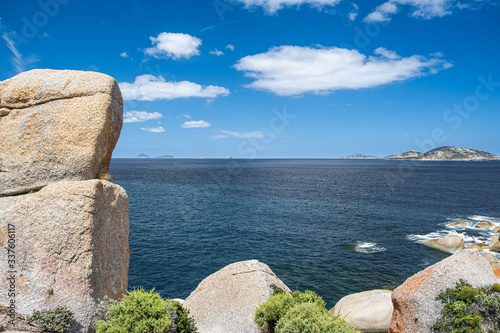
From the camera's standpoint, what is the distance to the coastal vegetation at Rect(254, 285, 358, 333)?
10918 millimetres

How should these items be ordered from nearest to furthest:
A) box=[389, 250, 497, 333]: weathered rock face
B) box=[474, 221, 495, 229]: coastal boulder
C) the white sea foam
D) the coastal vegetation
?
the coastal vegetation → box=[389, 250, 497, 333]: weathered rock face → the white sea foam → box=[474, 221, 495, 229]: coastal boulder

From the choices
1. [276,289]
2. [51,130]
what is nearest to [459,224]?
[276,289]

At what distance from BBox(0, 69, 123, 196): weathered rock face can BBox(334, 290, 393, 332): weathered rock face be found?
18938mm

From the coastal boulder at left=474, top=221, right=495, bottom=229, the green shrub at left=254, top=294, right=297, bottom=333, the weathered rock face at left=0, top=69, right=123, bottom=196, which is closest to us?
the weathered rock face at left=0, top=69, right=123, bottom=196

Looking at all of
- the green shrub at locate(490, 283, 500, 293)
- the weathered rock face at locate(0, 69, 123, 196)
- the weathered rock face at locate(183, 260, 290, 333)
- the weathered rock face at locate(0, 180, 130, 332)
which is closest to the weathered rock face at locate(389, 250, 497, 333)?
the green shrub at locate(490, 283, 500, 293)

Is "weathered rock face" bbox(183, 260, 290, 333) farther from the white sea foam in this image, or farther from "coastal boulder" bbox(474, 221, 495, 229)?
"coastal boulder" bbox(474, 221, 495, 229)

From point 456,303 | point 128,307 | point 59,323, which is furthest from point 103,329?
point 456,303

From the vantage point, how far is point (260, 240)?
43750mm

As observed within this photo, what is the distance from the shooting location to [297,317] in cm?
1148

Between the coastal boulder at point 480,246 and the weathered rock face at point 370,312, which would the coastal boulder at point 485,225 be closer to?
the coastal boulder at point 480,246

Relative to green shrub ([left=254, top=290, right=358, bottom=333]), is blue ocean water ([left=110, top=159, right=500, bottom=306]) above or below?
below

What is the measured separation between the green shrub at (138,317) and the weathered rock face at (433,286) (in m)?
11.3

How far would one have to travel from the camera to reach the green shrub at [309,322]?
10805 mm

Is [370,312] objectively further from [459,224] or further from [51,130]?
[459,224]
